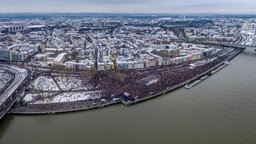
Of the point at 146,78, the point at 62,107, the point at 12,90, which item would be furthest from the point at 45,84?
the point at 146,78

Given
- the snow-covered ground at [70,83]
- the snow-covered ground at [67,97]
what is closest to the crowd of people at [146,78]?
the snow-covered ground at [67,97]

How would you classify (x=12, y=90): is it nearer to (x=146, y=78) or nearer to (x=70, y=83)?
(x=70, y=83)

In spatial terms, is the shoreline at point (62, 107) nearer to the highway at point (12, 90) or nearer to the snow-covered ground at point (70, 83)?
the highway at point (12, 90)

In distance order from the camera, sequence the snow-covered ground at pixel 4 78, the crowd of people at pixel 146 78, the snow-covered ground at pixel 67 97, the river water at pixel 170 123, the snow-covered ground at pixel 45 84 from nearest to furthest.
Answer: the river water at pixel 170 123
the snow-covered ground at pixel 67 97
the crowd of people at pixel 146 78
the snow-covered ground at pixel 45 84
the snow-covered ground at pixel 4 78

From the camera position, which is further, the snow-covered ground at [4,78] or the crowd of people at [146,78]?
the snow-covered ground at [4,78]

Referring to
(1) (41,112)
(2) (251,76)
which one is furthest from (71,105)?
(2) (251,76)

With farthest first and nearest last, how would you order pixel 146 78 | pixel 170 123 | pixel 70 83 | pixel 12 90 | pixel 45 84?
pixel 146 78 → pixel 70 83 → pixel 45 84 → pixel 12 90 → pixel 170 123

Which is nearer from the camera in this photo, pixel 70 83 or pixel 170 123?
pixel 170 123
